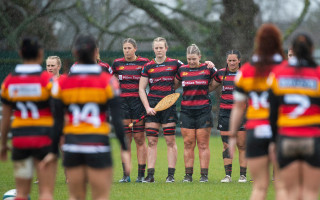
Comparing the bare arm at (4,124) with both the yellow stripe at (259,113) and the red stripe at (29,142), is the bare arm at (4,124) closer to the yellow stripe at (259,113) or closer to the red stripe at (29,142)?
the red stripe at (29,142)

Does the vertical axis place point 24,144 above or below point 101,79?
below

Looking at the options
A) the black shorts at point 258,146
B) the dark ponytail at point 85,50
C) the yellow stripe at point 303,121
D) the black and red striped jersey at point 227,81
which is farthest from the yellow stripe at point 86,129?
the black and red striped jersey at point 227,81

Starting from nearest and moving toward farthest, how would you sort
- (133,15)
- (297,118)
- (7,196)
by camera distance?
1. (297,118)
2. (7,196)
3. (133,15)

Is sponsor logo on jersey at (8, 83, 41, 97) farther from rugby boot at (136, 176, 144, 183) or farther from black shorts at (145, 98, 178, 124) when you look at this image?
rugby boot at (136, 176, 144, 183)

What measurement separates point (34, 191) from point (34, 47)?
4028 mm

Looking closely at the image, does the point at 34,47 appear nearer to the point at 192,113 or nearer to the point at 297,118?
the point at 297,118

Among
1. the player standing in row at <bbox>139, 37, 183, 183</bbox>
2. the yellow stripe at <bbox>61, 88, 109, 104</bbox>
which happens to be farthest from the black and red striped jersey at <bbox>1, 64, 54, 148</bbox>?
the player standing in row at <bbox>139, 37, 183, 183</bbox>

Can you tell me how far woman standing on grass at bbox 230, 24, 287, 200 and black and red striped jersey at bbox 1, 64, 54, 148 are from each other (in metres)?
1.82

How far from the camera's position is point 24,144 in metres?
5.79

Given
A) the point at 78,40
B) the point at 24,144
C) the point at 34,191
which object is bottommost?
the point at 34,191

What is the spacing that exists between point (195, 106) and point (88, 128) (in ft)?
16.7

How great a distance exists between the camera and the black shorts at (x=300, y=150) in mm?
5098

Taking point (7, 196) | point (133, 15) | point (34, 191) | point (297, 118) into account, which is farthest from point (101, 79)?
point (133, 15)

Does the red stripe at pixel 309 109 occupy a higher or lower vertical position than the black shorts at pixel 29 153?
higher
